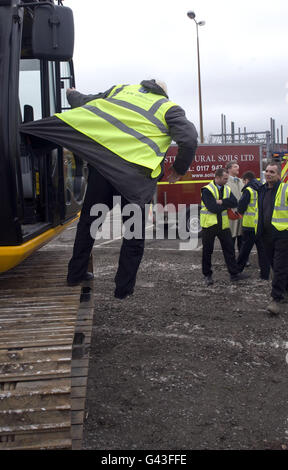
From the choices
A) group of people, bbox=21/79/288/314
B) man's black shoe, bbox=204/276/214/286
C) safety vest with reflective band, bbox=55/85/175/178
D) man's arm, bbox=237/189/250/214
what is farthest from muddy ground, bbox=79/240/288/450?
safety vest with reflective band, bbox=55/85/175/178

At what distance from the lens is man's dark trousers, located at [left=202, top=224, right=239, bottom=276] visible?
7820 mm

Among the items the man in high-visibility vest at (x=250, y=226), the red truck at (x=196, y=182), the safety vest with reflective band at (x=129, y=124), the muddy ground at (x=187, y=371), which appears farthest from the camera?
the red truck at (x=196, y=182)

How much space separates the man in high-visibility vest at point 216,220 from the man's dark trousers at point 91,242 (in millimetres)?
4320

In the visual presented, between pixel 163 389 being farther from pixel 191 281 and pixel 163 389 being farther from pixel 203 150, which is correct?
pixel 203 150

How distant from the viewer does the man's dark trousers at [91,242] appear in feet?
11.5

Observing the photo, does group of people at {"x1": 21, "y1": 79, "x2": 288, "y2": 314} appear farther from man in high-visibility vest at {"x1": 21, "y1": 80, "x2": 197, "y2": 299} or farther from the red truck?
the red truck

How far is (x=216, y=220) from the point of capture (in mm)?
7766

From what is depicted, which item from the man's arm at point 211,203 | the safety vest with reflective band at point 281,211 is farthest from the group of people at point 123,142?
the man's arm at point 211,203

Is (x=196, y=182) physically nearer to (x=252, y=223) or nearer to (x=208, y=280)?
(x=252, y=223)

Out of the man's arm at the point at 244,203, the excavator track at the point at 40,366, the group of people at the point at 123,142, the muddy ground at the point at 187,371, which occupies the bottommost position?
the muddy ground at the point at 187,371

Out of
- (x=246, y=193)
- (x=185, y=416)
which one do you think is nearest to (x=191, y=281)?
(x=246, y=193)

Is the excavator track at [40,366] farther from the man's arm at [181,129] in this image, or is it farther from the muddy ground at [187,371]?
the man's arm at [181,129]

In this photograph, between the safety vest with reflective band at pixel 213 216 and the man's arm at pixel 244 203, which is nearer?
the safety vest with reflective band at pixel 213 216

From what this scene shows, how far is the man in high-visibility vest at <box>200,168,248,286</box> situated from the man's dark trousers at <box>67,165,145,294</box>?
4.32 metres
